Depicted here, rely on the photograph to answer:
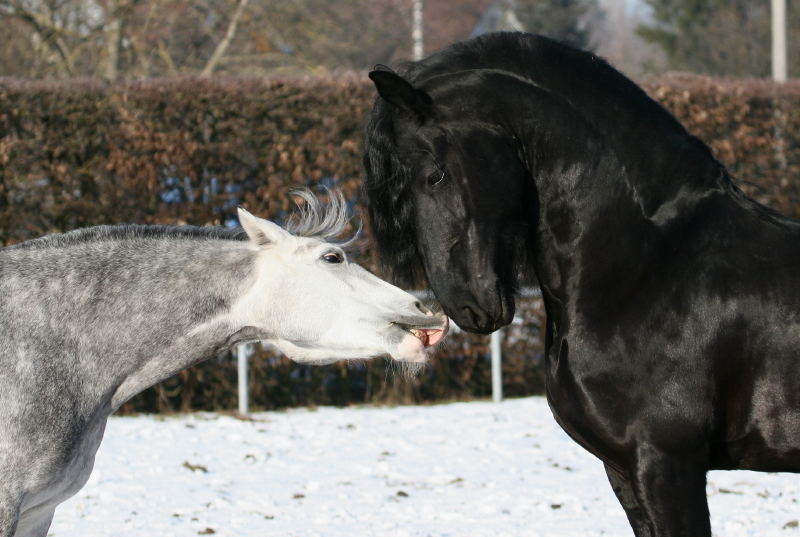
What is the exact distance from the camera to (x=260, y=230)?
323cm

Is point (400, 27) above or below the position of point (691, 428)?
above

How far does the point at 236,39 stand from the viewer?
16.0m

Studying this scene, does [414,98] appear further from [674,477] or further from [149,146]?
[149,146]

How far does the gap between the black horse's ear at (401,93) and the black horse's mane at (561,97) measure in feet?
0.23

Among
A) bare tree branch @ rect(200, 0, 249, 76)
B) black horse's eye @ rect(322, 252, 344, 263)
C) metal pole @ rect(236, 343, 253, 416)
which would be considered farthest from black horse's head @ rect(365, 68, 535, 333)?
bare tree branch @ rect(200, 0, 249, 76)

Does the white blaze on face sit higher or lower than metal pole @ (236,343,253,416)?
higher

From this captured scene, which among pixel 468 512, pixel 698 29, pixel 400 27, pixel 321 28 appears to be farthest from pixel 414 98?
pixel 698 29

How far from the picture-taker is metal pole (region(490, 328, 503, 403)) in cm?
914

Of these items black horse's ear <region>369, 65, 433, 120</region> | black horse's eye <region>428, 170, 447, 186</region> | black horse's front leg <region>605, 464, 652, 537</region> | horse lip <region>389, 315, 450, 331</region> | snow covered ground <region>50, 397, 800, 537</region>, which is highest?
black horse's ear <region>369, 65, 433, 120</region>

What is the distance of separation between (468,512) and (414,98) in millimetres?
3293

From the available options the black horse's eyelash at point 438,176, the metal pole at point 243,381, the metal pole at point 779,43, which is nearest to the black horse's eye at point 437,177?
the black horse's eyelash at point 438,176

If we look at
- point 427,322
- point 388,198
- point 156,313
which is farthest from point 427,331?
point 156,313

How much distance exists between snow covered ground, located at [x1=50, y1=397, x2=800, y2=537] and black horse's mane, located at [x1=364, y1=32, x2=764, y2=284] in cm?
257

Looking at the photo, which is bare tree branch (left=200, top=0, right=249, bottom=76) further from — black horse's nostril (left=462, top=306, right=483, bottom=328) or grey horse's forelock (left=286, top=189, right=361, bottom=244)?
black horse's nostril (left=462, top=306, right=483, bottom=328)
